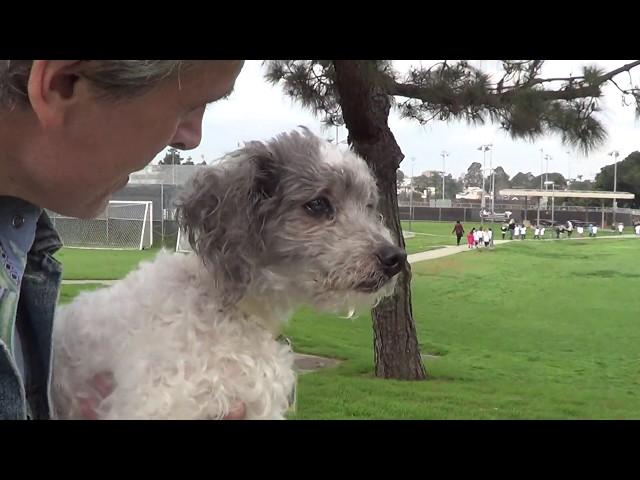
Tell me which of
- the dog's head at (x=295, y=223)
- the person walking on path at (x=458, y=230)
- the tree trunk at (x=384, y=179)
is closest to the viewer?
the dog's head at (x=295, y=223)

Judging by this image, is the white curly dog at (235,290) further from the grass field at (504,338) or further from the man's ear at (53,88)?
the grass field at (504,338)

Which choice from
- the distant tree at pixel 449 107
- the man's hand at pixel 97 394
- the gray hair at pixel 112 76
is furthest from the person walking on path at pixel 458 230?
the gray hair at pixel 112 76

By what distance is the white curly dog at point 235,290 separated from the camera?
824 millimetres

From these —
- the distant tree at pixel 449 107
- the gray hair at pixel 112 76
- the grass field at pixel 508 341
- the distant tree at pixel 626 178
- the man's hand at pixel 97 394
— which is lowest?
the grass field at pixel 508 341

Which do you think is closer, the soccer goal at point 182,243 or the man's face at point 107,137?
the man's face at point 107,137

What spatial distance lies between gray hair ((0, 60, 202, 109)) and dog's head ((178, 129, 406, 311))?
386 mm

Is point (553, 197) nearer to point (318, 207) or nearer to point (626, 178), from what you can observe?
point (626, 178)

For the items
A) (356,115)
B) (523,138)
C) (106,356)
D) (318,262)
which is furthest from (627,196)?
(106,356)

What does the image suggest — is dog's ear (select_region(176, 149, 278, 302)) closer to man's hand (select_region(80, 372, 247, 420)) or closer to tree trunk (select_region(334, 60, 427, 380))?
man's hand (select_region(80, 372, 247, 420))

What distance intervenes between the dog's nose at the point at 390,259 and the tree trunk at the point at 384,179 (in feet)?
3.60

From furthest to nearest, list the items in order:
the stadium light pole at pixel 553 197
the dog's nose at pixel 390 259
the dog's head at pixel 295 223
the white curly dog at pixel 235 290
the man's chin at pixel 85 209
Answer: the stadium light pole at pixel 553 197
the dog's nose at pixel 390 259
the dog's head at pixel 295 223
the white curly dog at pixel 235 290
the man's chin at pixel 85 209

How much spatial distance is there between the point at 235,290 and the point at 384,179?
213 centimetres

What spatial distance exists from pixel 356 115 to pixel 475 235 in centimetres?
372
